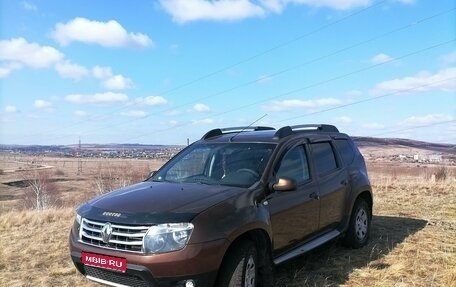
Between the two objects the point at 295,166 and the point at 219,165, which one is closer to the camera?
the point at 219,165

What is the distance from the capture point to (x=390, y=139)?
59719mm

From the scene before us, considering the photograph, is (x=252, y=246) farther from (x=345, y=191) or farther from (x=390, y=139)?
(x=390, y=139)

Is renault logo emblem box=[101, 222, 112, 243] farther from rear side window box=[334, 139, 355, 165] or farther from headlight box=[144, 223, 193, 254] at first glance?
rear side window box=[334, 139, 355, 165]

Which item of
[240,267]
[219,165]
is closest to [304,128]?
[219,165]

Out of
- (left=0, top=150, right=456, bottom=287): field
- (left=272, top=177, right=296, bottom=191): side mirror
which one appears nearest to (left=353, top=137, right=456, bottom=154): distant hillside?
(left=0, top=150, right=456, bottom=287): field

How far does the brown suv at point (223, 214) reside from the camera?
412cm

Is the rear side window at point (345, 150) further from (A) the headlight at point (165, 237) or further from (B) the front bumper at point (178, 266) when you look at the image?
(A) the headlight at point (165, 237)

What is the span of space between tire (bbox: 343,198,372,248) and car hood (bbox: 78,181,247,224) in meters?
2.87

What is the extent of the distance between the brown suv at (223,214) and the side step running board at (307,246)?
2 cm

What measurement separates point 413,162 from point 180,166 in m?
50.4

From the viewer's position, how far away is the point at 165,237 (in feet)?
13.5

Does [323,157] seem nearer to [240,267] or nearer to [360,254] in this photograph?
[360,254]

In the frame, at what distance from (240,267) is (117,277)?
1110 mm

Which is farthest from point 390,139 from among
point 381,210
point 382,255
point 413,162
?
point 382,255
